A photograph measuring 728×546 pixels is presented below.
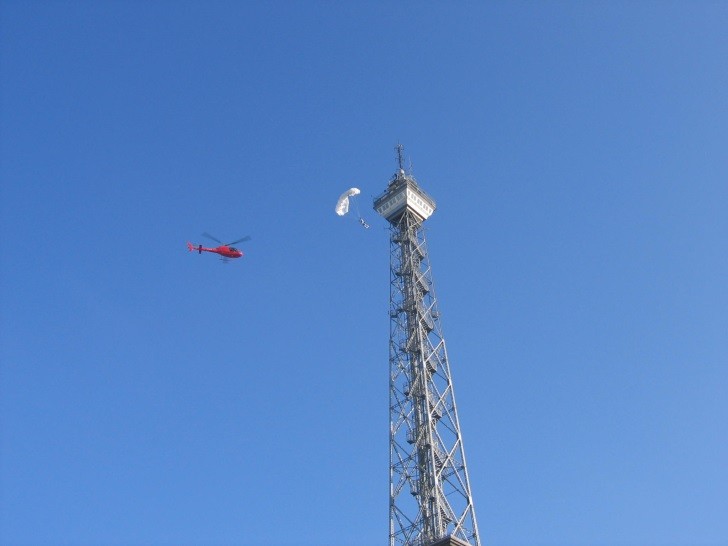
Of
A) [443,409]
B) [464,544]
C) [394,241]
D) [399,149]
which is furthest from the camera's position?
[399,149]

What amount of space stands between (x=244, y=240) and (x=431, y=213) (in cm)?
1877

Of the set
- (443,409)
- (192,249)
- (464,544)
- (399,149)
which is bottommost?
(464,544)

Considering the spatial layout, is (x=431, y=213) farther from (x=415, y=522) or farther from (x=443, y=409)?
(x=415, y=522)

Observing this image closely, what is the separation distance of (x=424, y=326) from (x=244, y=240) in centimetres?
1657

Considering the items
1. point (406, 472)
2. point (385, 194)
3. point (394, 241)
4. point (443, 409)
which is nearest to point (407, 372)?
point (443, 409)

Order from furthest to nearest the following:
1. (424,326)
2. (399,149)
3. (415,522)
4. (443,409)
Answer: (399,149) → (424,326) → (443,409) → (415,522)

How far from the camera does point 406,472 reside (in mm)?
61875

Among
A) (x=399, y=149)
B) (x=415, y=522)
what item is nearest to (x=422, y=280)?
(x=399, y=149)

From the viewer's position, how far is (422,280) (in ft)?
238

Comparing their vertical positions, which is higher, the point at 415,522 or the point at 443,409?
the point at 443,409

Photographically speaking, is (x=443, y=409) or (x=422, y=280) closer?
(x=443, y=409)

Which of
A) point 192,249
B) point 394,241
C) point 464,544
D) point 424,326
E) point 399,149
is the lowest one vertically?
point 464,544

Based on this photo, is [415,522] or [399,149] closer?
[415,522]

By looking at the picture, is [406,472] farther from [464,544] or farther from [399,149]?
[399,149]
